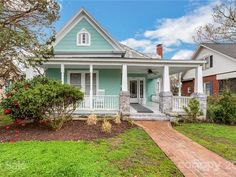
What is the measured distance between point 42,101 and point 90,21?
10.3 metres

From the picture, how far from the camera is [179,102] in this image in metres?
13.4

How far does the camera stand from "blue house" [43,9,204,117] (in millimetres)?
13062

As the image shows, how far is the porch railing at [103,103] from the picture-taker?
44.2 feet

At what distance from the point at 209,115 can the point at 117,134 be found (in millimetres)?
6935

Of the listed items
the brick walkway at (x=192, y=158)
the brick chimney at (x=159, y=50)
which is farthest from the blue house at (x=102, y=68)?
the brick chimney at (x=159, y=50)

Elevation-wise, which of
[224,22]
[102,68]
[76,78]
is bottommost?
[76,78]

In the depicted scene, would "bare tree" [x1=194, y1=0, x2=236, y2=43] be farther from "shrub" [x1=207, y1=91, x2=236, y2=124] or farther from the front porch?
"shrub" [x1=207, y1=91, x2=236, y2=124]

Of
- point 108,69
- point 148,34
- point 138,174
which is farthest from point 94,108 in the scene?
point 148,34

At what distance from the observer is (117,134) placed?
855 centimetres

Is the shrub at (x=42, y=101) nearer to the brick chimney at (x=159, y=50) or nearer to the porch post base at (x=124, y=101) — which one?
the porch post base at (x=124, y=101)

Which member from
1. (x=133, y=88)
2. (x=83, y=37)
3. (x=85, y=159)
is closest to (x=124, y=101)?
(x=133, y=88)

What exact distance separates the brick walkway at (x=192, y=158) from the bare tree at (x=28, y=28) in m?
6.43

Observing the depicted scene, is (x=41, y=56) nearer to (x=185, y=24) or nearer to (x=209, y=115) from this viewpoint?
(x=209, y=115)

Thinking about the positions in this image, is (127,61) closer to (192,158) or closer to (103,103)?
(103,103)
